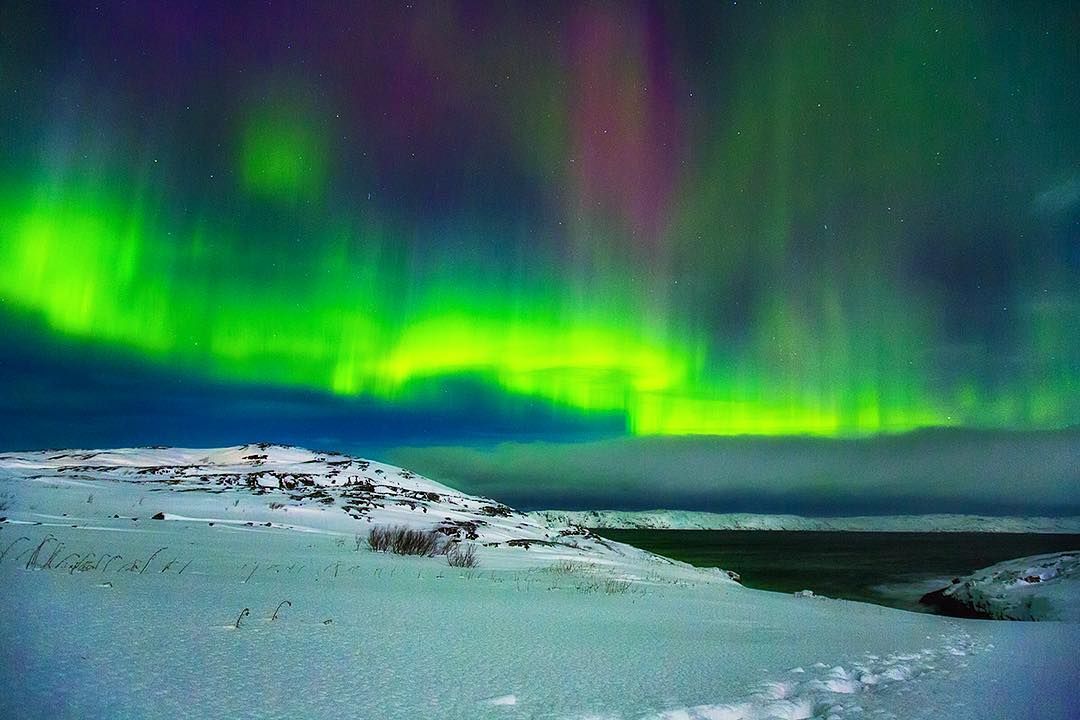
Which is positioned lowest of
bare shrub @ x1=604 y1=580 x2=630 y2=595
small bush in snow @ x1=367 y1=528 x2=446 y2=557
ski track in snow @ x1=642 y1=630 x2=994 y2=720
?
bare shrub @ x1=604 y1=580 x2=630 y2=595

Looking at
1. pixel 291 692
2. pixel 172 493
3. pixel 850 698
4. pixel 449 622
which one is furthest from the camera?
pixel 172 493

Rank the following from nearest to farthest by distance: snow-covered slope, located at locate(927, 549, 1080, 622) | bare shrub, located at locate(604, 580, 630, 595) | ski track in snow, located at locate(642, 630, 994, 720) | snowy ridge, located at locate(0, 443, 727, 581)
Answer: ski track in snow, located at locate(642, 630, 994, 720) < bare shrub, located at locate(604, 580, 630, 595) < snowy ridge, located at locate(0, 443, 727, 581) < snow-covered slope, located at locate(927, 549, 1080, 622)

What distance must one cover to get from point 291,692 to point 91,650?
1029 mm

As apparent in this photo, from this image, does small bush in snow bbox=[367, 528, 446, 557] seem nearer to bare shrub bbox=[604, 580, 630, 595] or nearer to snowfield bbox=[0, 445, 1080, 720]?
snowfield bbox=[0, 445, 1080, 720]

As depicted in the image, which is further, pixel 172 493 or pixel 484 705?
pixel 172 493

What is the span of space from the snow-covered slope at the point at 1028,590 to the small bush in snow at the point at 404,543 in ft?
44.4

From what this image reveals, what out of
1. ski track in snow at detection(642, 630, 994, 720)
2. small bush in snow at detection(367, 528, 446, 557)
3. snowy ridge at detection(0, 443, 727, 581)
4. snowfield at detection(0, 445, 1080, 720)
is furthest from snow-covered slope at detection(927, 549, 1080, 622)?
small bush in snow at detection(367, 528, 446, 557)

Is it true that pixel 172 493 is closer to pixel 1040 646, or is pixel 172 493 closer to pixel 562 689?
pixel 562 689

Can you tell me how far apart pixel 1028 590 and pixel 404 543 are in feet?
54.0

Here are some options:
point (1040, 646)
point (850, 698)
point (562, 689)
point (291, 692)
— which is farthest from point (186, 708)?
point (1040, 646)

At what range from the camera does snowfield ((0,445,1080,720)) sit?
2801 mm

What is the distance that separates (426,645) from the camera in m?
4.05

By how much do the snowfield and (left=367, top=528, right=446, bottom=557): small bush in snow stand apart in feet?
3.93

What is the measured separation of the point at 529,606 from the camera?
649 centimetres
